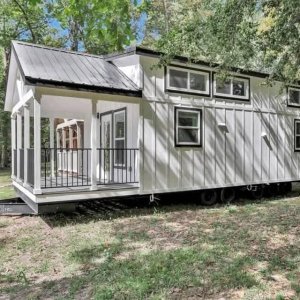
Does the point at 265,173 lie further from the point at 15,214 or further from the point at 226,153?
the point at 15,214

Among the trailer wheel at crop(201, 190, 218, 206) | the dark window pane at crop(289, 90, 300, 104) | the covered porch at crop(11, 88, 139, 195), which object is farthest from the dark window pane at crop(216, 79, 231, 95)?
the dark window pane at crop(289, 90, 300, 104)

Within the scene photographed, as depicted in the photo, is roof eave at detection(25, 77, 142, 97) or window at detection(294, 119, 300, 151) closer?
roof eave at detection(25, 77, 142, 97)

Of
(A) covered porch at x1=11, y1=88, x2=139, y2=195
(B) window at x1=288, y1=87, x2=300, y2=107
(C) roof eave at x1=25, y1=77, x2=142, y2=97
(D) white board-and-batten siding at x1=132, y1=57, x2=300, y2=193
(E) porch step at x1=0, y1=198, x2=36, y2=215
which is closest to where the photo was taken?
(C) roof eave at x1=25, y1=77, x2=142, y2=97

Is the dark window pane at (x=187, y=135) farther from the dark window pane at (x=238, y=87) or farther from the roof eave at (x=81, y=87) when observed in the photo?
the dark window pane at (x=238, y=87)

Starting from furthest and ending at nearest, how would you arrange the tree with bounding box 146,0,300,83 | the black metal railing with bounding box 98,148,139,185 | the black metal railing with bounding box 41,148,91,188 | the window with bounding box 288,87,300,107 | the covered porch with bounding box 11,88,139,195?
the window with bounding box 288,87,300,107, the black metal railing with bounding box 98,148,139,185, the black metal railing with bounding box 41,148,91,188, the covered porch with bounding box 11,88,139,195, the tree with bounding box 146,0,300,83

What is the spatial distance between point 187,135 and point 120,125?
1859 mm

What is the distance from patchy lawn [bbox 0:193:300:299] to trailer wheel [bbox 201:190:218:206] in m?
1.52

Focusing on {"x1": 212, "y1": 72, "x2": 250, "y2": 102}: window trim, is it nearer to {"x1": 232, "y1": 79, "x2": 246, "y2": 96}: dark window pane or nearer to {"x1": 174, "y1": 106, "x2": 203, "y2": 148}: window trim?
{"x1": 232, "y1": 79, "x2": 246, "y2": 96}: dark window pane

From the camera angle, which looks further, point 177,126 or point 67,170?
point 67,170

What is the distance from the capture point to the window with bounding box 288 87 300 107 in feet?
40.4

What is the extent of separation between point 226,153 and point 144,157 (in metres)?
2.71

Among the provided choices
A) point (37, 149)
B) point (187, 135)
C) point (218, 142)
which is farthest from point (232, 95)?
point (37, 149)

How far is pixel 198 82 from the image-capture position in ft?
33.0

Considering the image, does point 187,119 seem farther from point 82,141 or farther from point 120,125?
point 82,141
